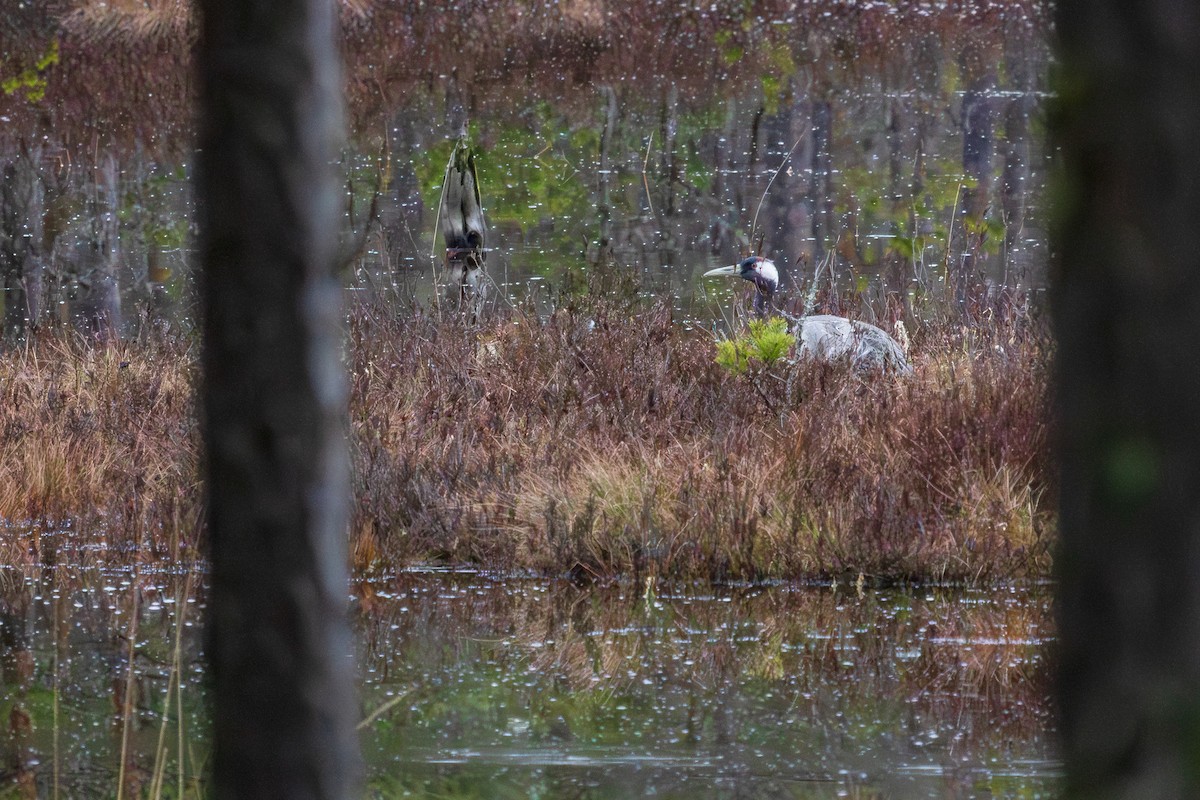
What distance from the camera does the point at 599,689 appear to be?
4.75 meters

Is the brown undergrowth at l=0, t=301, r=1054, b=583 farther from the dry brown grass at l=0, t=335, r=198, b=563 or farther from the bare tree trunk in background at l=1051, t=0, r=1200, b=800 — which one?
the bare tree trunk in background at l=1051, t=0, r=1200, b=800

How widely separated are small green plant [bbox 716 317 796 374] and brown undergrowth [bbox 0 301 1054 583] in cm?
8

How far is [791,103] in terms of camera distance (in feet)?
60.3

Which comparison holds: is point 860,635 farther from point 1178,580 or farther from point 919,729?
point 1178,580

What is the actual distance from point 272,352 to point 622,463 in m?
4.72

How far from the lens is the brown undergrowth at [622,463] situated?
5820mm

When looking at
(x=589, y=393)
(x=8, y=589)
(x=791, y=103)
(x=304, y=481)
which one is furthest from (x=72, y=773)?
(x=791, y=103)

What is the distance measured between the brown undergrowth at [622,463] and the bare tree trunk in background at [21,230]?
5.15 m

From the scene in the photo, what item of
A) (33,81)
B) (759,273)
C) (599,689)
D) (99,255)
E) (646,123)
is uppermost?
(33,81)

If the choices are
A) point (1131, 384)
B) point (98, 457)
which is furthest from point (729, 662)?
point (1131, 384)

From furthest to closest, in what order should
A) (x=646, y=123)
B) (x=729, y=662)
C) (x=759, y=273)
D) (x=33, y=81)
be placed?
(x=33, y=81), (x=646, y=123), (x=759, y=273), (x=729, y=662)

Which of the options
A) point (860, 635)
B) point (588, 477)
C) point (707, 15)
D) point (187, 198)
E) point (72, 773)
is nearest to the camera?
point (72, 773)

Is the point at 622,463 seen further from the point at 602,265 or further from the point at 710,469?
the point at 602,265

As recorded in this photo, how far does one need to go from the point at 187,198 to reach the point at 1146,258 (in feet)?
49.3
